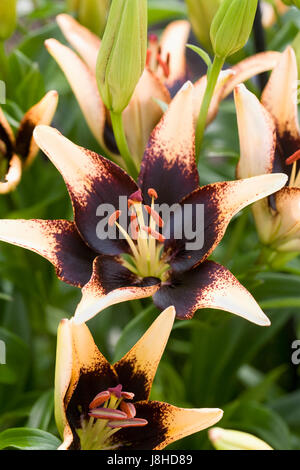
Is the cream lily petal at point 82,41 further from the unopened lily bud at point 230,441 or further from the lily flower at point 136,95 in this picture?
the unopened lily bud at point 230,441

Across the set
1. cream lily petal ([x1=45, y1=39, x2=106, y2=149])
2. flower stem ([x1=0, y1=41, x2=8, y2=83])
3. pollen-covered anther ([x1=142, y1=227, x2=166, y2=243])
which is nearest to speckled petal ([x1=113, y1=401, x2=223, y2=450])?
pollen-covered anther ([x1=142, y1=227, x2=166, y2=243])

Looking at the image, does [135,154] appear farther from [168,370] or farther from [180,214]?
[168,370]

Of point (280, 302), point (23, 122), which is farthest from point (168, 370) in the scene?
point (23, 122)

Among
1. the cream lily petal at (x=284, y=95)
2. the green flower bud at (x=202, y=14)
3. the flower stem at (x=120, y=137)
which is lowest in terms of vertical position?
the flower stem at (x=120, y=137)

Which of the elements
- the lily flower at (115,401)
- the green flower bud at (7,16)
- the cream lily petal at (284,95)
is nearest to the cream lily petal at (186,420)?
the lily flower at (115,401)

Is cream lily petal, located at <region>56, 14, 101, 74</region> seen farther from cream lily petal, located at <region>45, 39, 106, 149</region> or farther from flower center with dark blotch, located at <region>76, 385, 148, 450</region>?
flower center with dark blotch, located at <region>76, 385, 148, 450</region>

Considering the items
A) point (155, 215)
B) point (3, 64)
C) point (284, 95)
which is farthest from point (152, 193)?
point (3, 64)
